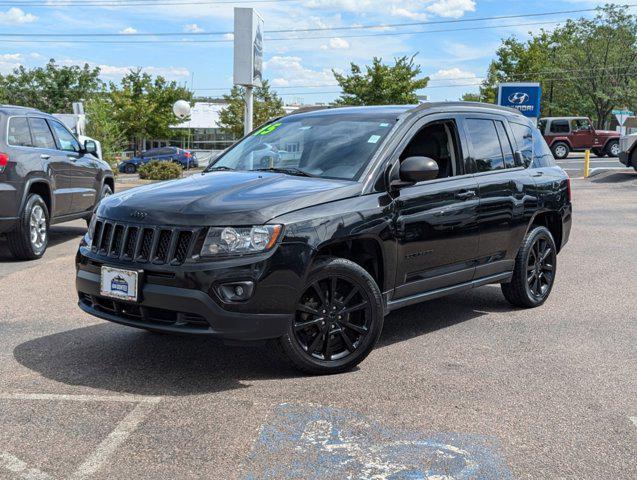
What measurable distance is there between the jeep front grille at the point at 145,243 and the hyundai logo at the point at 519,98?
18.0m

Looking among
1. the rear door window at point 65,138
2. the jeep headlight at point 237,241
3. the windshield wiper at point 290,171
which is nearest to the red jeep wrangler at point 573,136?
the rear door window at point 65,138

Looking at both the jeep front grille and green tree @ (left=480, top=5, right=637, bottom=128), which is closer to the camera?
the jeep front grille

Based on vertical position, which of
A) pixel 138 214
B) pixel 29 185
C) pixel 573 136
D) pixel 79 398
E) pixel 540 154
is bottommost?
pixel 79 398

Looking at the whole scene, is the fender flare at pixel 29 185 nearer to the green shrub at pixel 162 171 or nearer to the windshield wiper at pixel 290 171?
the windshield wiper at pixel 290 171

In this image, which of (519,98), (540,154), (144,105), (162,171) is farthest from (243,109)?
(540,154)

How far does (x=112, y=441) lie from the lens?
3664mm

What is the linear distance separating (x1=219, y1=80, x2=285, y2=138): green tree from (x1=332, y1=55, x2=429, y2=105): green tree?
8.13 meters

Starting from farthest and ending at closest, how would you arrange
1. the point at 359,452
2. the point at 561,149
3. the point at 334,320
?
the point at 561,149 < the point at 334,320 < the point at 359,452

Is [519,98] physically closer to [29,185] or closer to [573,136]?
[29,185]

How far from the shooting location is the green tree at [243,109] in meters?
59.2

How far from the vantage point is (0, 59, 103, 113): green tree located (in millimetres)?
66812

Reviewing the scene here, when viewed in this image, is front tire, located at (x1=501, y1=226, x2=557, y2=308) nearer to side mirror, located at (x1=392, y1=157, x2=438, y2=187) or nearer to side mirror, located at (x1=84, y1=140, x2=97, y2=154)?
side mirror, located at (x1=392, y1=157, x2=438, y2=187)

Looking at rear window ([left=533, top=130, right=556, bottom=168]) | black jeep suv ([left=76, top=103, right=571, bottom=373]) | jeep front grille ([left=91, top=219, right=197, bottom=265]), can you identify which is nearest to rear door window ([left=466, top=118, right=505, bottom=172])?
black jeep suv ([left=76, top=103, right=571, bottom=373])

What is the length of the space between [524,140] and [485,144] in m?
0.78
